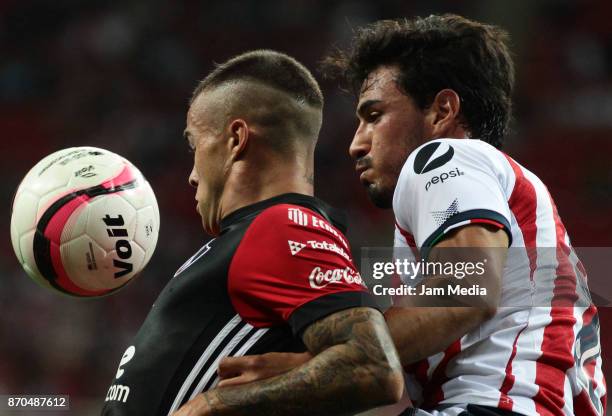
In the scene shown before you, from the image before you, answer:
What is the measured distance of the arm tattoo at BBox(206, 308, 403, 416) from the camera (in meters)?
2.36

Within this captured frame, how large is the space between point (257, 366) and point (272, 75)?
1.07 m

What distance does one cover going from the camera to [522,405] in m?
2.63

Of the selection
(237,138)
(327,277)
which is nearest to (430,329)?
(327,277)

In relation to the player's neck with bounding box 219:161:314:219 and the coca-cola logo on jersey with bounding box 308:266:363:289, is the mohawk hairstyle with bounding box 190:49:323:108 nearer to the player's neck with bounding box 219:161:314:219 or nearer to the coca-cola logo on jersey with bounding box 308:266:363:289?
the player's neck with bounding box 219:161:314:219

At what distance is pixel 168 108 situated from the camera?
11.7 metres

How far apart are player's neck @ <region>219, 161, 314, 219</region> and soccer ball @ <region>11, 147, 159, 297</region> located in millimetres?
358

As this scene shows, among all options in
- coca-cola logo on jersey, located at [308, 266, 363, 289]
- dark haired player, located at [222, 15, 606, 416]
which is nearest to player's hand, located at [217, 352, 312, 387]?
dark haired player, located at [222, 15, 606, 416]

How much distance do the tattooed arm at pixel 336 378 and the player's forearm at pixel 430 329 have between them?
13 centimetres

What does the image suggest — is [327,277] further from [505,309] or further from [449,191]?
[505,309]

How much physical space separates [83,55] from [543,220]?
33.5 feet

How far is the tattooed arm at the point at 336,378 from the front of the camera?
2359 millimetres

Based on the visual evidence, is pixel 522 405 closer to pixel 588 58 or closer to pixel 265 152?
pixel 265 152

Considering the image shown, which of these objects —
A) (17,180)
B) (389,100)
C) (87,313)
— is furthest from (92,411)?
(389,100)

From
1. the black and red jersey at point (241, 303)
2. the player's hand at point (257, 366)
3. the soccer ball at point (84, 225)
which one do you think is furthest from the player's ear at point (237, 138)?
the player's hand at point (257, 366)
